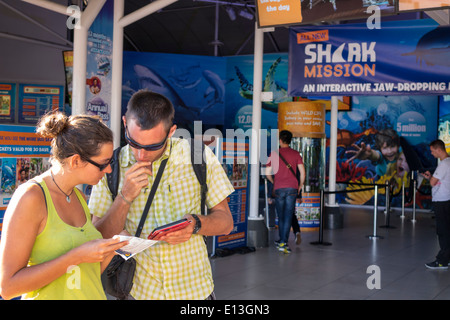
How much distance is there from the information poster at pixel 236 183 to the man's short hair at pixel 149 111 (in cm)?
531

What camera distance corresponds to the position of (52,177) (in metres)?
2.06

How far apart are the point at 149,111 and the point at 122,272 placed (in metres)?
0.74

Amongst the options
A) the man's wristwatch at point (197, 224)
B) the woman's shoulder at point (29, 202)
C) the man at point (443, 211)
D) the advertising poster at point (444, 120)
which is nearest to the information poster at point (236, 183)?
the man at point (443, 211)

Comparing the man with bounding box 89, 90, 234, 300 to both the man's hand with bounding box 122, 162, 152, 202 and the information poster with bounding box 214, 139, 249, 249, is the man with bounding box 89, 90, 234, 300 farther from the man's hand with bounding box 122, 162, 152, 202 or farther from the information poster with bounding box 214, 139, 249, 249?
the information poster with bounding box 214, 139, 249, 249

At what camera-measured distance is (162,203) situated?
240cm

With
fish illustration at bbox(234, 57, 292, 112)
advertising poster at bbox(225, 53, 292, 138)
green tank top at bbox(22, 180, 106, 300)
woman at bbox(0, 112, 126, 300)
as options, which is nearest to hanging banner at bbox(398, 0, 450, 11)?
woman at bbox(0, 112, 126, 300)

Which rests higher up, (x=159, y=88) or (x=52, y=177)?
(x=159, y=88)

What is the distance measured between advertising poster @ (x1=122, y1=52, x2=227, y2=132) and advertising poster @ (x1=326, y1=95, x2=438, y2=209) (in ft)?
12.5

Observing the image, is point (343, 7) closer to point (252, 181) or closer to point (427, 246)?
point (252, 181)

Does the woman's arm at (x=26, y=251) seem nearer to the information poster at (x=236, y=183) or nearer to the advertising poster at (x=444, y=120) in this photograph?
the information poster at (x=236, y=183)

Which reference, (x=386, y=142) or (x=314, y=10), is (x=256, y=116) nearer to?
(x=314, y=10)

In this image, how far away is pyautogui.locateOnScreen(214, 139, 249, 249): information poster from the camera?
7797 millimetres
